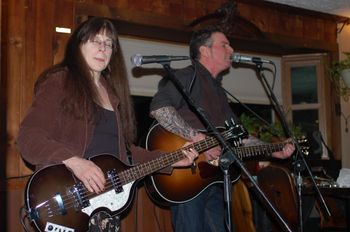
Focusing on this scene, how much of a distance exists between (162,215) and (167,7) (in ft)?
6.13

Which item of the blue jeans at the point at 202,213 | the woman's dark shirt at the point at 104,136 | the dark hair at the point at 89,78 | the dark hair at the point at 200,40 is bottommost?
the blue jeans at the point at 202,213

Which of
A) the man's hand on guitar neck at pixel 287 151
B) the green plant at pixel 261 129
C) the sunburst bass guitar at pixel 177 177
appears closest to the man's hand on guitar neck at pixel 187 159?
the sunburst bass guitar at pixel 177 177

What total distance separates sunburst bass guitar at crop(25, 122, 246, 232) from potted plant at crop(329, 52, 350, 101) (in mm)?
3751

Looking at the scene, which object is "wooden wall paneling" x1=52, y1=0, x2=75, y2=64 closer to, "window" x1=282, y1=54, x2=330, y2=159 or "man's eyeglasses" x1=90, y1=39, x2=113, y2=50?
"man's eyeglasses" x1=90, y1=39, x2=113, y2=50

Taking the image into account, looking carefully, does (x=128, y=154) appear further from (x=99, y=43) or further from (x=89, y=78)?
(x=99, y=43)

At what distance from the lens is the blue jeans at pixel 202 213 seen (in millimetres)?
2803

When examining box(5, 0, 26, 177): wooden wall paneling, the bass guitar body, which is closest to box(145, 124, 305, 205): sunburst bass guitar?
the bass guitar body

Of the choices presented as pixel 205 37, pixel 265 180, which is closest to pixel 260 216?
pixel 265 180

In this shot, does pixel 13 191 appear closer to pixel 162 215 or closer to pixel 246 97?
pixel 162 215

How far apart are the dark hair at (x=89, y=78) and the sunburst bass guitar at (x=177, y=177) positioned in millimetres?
486

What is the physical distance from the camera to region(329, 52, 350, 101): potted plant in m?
5.27

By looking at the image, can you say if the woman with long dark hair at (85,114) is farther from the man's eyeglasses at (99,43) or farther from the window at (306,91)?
the window at (306,91)

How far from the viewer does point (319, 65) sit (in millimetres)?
5578

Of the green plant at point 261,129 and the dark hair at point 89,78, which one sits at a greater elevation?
the dark hair at point 89,78
